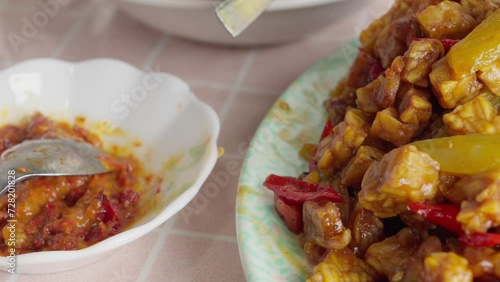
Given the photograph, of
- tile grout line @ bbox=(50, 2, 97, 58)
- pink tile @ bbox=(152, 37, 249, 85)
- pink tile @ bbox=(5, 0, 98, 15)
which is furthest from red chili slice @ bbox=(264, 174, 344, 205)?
pink tile @ bbox=(5, 0, 98, 15)

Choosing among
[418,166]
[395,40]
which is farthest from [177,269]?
[395,40]

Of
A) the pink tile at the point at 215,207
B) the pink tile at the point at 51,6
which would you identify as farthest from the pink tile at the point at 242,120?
the pink tile at the point at 51,6

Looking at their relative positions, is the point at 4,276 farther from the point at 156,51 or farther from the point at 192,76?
the point at 156,51

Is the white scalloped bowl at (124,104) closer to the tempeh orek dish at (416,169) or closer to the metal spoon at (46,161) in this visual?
the metal spoon at (46,161)

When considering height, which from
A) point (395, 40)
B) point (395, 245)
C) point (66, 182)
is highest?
point (395, 40)

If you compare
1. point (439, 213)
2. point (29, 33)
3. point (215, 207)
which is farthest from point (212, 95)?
point (439, 213)

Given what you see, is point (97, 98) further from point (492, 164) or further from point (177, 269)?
point (492, 164)
